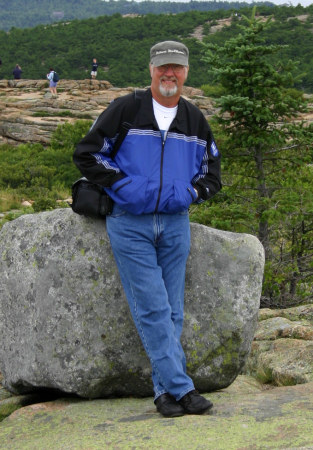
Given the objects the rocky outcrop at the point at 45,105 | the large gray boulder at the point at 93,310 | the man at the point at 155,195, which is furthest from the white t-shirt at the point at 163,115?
the rocky outcrop at the point at 45,105

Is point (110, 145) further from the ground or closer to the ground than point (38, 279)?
further from the ground

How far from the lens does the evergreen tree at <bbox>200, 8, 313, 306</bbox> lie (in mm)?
7000

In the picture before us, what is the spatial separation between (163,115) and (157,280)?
969 mm

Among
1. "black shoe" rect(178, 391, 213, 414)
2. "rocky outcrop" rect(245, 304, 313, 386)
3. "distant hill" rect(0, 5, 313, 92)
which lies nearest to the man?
"black shoe" rect(178, 391, 213, 414)

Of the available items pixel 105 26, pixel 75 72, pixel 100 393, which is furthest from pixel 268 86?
pixel 105 26

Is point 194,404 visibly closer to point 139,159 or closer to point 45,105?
point 139,159

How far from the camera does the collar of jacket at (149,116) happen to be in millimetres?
3510

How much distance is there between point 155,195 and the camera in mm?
3428

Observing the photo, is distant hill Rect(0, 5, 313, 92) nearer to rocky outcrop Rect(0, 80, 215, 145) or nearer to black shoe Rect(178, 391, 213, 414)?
rocky outcrop Rect(0, 80, 215, 145)

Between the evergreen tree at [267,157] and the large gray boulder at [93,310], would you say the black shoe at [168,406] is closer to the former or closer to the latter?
the large gray boulder at [93,310]

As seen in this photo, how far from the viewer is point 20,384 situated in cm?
399

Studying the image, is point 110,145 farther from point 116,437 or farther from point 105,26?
point 105,26

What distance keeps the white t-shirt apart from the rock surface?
1.63 m

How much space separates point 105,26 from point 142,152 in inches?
2375
